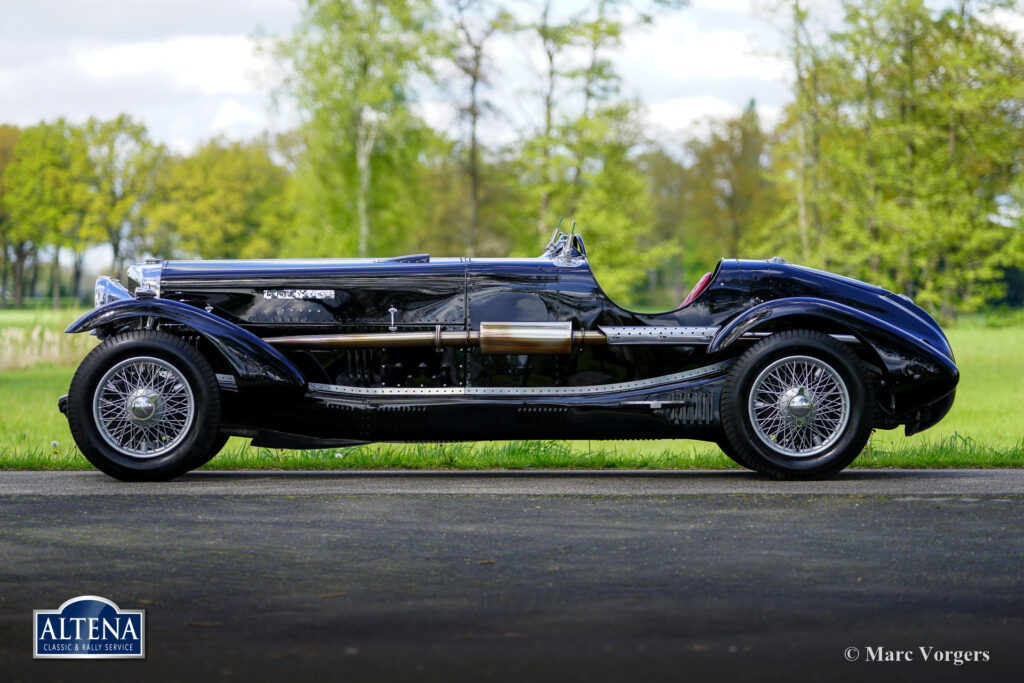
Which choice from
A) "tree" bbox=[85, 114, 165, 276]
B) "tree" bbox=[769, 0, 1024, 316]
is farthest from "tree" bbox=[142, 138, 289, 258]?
"tree" bbox=[769, 0, 1024, 316]

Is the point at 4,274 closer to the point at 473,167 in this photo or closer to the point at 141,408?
the point at 473,167

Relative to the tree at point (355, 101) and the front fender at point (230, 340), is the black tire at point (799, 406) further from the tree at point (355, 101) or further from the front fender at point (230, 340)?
the tree at point (355, 101)

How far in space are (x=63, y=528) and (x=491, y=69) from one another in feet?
119

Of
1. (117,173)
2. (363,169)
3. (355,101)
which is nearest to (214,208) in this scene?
(117,173)

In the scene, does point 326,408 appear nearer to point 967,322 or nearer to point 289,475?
point 289,475

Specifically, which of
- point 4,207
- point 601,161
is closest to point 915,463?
point 601,161

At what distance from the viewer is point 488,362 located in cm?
707

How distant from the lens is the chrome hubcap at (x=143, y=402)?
6.70 m

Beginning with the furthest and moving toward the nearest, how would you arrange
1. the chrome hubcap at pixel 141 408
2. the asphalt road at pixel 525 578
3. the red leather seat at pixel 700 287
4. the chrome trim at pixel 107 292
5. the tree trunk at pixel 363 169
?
1. the tree trunk at pixel 363 169
2. the chrome trim at pixel 107 292
3. the red leather seat at pixel 700 287
4. the chrome hubcap at pixel 141 408
5. the asphalt road at pixel 525 578

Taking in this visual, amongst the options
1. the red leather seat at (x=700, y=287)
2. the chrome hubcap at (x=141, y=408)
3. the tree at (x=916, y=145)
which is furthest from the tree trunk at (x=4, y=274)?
the red leather seat at (x=700, y=287)

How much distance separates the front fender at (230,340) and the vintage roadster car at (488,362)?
0.04 feet

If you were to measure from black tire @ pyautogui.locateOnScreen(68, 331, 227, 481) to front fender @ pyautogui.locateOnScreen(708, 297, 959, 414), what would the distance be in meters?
3.13

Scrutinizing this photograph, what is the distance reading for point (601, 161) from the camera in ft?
132

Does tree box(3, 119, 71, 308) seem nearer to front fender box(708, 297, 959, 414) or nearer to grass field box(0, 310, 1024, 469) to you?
grass field box(0, 310, 1024, 469)
